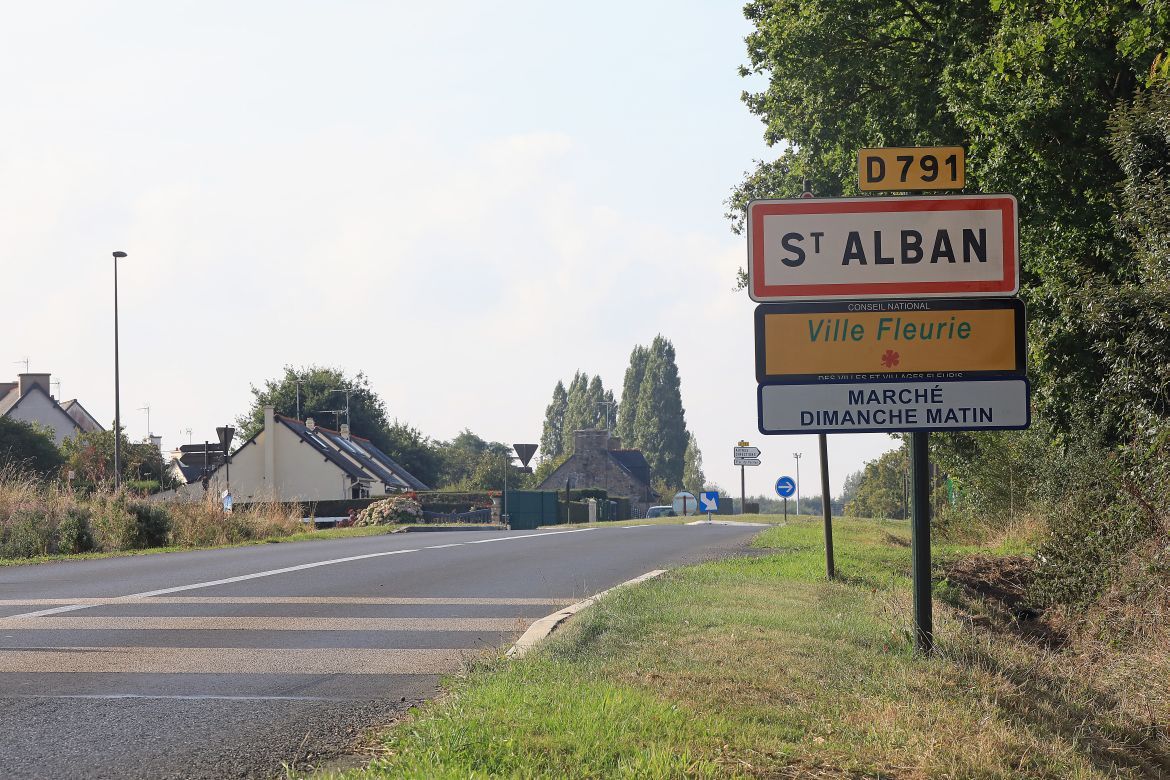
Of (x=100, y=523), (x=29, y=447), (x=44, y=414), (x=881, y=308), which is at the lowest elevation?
(x=100, y=523)

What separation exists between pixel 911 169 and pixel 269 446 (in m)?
62.0

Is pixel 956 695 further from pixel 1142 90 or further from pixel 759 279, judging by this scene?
pixel 1142 90

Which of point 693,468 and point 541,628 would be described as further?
point 693,468

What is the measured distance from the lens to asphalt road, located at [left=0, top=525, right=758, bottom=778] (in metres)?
5.73

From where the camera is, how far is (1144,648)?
400 inches

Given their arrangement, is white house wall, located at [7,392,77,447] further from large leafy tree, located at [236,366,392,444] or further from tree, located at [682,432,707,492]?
tree, located at [682,432,707,492]

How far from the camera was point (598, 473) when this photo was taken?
94250mm

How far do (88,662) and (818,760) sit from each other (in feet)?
17.0

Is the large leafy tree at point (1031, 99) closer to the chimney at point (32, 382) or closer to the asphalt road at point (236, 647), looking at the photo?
the asphalt road at point (236, 647)

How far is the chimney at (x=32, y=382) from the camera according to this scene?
85.4 metres

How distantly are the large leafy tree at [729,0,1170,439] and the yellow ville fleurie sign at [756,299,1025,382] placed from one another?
18.6 ft

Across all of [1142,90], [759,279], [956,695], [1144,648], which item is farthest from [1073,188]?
[956,695]

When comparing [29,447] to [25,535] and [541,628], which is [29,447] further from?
[541,628]

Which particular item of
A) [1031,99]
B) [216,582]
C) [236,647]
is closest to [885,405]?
[236,647]
